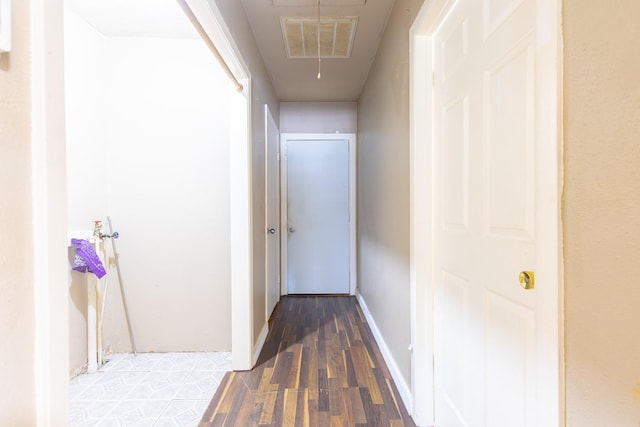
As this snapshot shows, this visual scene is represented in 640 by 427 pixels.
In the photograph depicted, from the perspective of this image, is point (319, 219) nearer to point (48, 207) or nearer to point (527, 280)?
point (527, 280)

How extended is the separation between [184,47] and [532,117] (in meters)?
2.41

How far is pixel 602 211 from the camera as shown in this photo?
578mm

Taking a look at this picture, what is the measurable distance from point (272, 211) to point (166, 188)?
125 cm

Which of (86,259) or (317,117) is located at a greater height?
(317,117)

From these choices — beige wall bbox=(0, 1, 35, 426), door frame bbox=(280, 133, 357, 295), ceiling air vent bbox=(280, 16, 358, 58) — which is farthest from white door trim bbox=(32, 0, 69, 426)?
door frame bbox=(280, 133, 357, 295)

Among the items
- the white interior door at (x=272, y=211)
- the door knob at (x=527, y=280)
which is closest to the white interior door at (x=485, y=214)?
the door knob at (x=527, y=280)

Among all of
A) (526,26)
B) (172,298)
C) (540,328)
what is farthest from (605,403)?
(172,298)

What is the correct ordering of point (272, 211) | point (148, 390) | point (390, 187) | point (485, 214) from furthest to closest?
point (272, 211), point (390, 187), point (148, 390), point (485, 214)

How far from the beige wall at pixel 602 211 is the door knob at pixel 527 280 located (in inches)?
6.8

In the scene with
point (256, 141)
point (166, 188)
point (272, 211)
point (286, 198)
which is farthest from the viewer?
point (286, 198)

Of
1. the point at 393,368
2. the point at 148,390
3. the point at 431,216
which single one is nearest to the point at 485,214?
the point at 431,216

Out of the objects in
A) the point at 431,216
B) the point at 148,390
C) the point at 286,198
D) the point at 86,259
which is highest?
the point at 286,198

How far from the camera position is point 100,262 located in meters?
2.05

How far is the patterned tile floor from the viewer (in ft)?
5.46
